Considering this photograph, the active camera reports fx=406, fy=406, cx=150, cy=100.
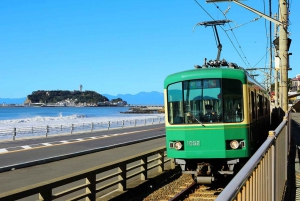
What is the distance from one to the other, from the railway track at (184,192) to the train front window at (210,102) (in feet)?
6.23

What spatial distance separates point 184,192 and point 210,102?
7.88ft

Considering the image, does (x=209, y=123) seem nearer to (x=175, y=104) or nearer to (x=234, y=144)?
(x=234, y=144)

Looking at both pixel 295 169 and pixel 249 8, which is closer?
pixel 295 169

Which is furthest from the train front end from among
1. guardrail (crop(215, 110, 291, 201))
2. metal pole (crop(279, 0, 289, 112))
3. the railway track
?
metal pole (crop(279, 0, 289, 112))

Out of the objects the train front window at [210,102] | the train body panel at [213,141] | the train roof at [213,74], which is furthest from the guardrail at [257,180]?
the train roof at [213,74]

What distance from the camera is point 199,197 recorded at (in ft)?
34.1

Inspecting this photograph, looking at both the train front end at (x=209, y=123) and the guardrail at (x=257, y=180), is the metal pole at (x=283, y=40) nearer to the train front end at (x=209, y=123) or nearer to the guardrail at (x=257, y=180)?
the train front end at (x=209, y=123)

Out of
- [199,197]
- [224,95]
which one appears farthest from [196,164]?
[224,95]

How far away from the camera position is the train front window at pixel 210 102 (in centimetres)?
1052

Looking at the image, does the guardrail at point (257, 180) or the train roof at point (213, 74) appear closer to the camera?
the guardrail at point (257, 180)

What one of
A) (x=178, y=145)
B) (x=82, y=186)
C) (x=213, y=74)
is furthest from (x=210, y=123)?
(x=82, y=186)

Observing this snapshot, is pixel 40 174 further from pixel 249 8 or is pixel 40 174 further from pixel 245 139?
pixel 249 8

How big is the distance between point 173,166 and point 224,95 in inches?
196

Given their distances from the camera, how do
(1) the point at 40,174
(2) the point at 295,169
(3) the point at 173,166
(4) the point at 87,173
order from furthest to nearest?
(3) the point at 173,166 → (1) the point at 40,174 → (2) the point at 295,169 → (4) the point at 87,173
